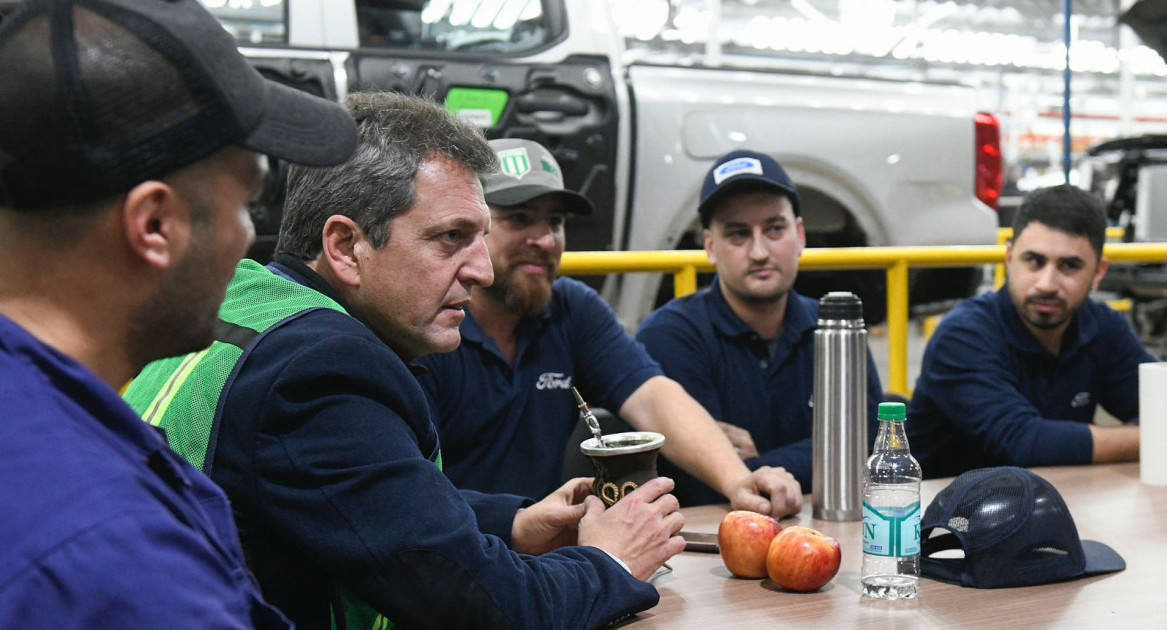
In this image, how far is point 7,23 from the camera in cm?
86

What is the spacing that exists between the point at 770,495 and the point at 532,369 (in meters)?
0.77

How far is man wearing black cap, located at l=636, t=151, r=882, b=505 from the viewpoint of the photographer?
283 cm

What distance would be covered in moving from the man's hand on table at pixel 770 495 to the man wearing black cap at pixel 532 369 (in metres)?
0.32

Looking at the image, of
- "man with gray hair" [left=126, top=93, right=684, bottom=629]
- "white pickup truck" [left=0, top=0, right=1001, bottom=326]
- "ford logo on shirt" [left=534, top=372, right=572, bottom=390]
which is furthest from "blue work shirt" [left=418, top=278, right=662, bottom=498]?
"white pickup truck" [left=0, top=0, right=1001, bottom=326]

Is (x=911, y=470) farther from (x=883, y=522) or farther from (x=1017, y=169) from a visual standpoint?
(x=1017, y=169)

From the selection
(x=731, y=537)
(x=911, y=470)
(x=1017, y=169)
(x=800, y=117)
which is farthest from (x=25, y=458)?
(x=1017, y=169)

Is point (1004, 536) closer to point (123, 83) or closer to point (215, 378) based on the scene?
point (215, 378)

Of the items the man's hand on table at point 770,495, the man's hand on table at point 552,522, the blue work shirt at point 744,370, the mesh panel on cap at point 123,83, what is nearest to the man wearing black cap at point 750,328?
the blue work shirt at point 744,370

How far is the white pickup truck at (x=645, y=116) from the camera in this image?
13.1 ft

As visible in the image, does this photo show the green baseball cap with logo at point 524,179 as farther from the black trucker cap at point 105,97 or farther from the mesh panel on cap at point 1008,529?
the black trucker cap at point 105,97

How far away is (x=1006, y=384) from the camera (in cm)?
274

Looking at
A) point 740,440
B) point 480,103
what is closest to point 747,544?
point 740,440

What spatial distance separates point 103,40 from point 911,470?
4.31 feet

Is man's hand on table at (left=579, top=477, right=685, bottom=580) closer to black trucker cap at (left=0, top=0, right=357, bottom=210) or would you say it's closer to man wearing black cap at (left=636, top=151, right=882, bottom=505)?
black trucker cap at (left=0, top=0, right=357, bottom=210)
